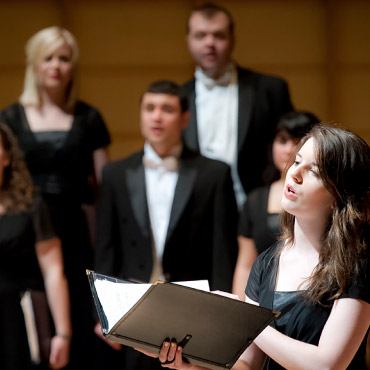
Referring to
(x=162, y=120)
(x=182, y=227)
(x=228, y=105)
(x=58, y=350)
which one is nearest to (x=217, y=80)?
(x=228, y=105)

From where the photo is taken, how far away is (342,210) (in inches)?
78.4

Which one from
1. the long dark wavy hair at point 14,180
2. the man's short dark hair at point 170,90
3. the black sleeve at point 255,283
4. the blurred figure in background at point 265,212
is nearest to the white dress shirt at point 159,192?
the man's short dark hair at point 170,90

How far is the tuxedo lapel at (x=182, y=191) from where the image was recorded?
350 centimetres

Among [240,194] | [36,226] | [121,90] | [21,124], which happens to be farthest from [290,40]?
[36,226]

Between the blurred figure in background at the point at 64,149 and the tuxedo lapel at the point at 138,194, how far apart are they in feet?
1.12

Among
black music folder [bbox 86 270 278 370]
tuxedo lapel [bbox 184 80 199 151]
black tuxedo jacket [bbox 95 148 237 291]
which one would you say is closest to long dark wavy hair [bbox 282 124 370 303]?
black music folder [bbox 86 270 278 370]

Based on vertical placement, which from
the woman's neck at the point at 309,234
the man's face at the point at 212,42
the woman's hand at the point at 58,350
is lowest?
the woman's hand at the point at 58,350

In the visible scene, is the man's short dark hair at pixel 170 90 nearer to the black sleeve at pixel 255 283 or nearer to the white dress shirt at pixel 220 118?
the white dress shirt at pixel 220 118

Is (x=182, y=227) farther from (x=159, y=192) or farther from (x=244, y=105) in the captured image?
(x=244, y=105)

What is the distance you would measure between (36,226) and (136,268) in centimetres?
37

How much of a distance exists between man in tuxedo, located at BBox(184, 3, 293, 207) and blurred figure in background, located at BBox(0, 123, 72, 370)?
0.70 metres

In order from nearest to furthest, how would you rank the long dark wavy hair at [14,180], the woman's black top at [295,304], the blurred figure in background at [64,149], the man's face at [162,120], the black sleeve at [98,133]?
the woman's black top at [295,304], the long dark wavy hair at [14,180], the man's face at [162,120], the blurred figure in background at [64,149], the black sleeve at [98,133]

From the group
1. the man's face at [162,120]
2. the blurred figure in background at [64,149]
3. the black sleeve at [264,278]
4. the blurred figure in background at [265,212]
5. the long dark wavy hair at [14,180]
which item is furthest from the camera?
the blurred figure in background at [64,149]

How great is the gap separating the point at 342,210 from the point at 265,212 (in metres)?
1.36
